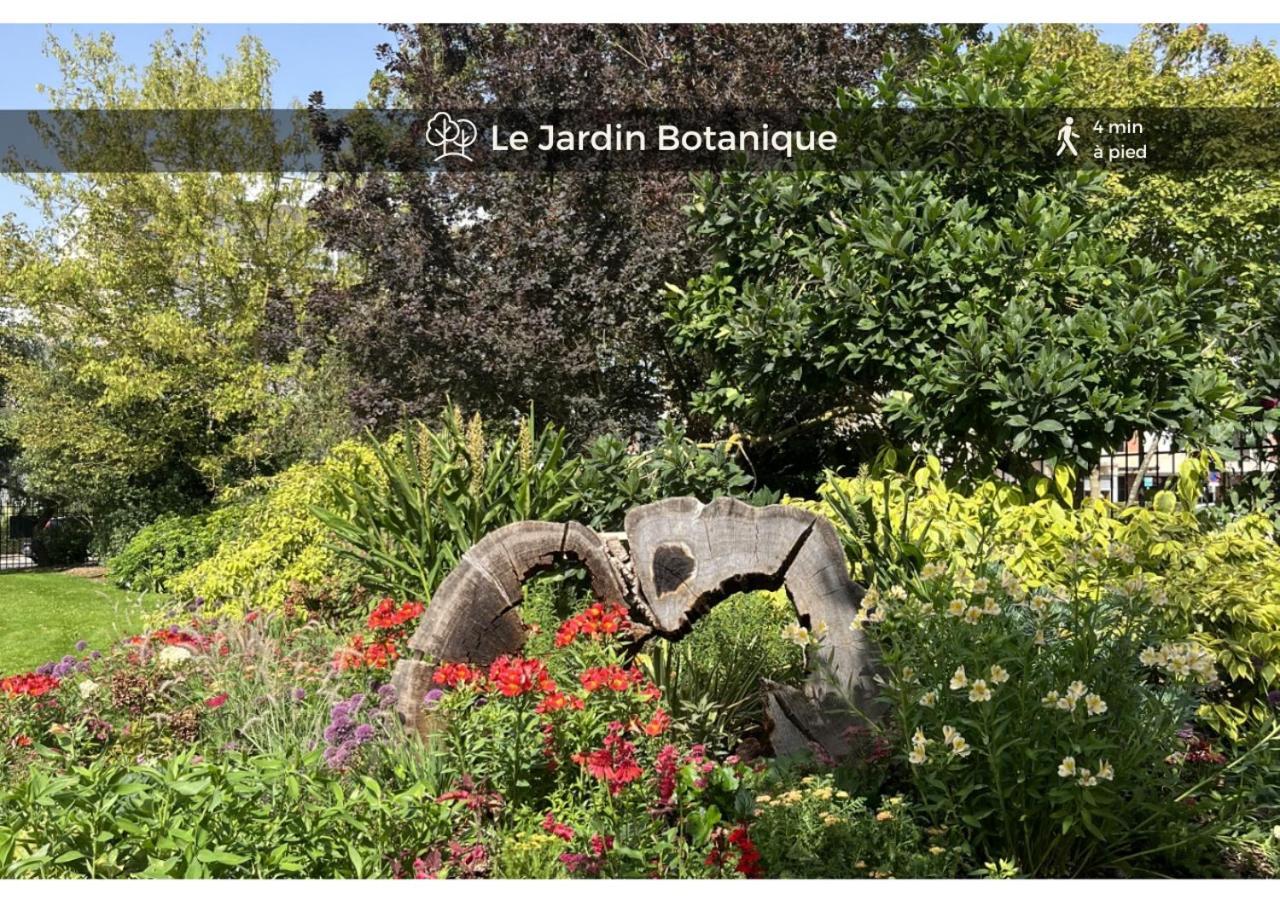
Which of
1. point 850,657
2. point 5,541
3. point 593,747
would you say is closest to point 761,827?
point 593,747

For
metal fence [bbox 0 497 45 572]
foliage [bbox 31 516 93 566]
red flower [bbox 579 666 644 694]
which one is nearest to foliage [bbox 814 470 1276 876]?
red flower [bbox 579 666 644 694]

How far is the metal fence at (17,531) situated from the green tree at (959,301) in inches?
708

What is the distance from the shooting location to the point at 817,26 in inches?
382

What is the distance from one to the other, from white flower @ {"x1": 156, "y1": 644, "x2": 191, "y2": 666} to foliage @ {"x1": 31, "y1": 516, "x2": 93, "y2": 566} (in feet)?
49.7

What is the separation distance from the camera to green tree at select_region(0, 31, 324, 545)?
13.8 meters

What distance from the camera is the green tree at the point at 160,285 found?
45.4 ft

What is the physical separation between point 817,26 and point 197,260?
9.31 meters

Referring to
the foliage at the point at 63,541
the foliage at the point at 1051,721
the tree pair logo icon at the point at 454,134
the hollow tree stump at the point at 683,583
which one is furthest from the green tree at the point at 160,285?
the foliage at the point at 1051,721

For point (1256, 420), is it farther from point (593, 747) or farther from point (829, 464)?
point (593, 747)

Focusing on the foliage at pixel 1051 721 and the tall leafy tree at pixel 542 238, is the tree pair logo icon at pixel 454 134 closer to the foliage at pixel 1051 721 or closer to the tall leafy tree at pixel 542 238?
the tall leafy tree at pixel 542 238
